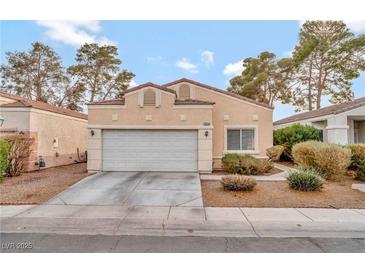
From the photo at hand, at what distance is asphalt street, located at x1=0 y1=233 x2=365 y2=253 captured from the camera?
429 cm

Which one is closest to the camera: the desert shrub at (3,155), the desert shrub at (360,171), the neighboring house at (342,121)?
the desert shrub at (3,155)

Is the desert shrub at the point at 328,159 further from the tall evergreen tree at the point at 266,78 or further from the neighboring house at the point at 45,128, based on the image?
the tall evergreen tree at the point at 266,78

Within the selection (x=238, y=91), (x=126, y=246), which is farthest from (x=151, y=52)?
(x=238, y=91)

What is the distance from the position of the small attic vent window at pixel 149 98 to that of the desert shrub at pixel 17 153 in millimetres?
6137

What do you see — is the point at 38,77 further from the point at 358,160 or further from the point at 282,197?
the point at 358,160

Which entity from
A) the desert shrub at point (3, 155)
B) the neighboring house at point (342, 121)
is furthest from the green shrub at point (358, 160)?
the desert shrub at point (3, 155)

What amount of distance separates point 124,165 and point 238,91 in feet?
71.7

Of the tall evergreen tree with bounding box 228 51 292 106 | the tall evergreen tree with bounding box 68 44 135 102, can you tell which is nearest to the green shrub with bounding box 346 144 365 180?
the tall evergreen tree with bounding box 228 51 292 106

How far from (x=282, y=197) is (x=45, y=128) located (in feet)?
42.9

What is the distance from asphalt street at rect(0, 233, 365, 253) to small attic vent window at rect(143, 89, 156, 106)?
807 cm

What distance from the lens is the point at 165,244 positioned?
4.48 metres

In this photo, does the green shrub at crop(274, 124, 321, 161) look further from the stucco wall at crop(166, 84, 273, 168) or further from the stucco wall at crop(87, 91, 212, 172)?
the stucco wall at crop(87, 91, 212, 172)

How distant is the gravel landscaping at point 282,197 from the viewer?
6906 mm
